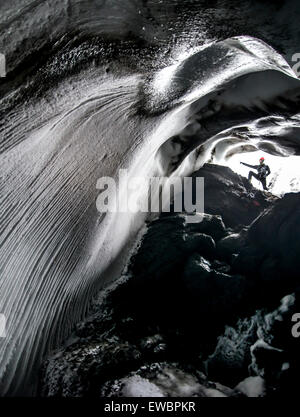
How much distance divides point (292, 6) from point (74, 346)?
537 centimetres

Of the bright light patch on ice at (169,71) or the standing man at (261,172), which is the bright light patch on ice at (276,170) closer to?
the standing man at (261,172)

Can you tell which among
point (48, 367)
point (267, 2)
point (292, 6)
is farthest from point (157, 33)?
point (48, 367)

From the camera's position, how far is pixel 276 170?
1131 centimetres

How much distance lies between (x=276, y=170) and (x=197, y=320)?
810cm

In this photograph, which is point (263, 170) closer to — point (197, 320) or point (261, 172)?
point (261, 172)

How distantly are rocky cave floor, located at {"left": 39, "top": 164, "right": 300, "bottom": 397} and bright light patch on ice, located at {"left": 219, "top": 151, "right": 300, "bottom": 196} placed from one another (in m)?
4.11

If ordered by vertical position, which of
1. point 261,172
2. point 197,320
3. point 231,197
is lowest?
point 197,320

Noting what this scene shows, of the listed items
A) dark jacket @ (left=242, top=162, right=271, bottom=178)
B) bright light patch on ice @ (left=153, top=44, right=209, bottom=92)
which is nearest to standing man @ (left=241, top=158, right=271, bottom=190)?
dark jacket @ (left=242, top=162, right=271, bottom=178)

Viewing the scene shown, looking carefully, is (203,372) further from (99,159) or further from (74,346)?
(99,159)

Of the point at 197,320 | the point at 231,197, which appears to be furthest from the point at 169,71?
the point at 231,197

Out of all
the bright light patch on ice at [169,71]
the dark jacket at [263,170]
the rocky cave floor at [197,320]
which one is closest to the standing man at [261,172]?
the dark jacket at [263,170]

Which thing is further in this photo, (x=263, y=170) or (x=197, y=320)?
(x=263, y=170)

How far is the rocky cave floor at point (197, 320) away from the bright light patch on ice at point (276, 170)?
411 cm

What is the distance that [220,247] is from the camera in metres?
6.89
